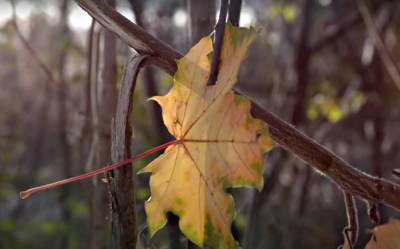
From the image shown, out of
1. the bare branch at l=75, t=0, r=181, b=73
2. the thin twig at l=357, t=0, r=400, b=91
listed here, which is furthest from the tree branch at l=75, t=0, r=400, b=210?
the thin twig at l=357, t=0, r=400, b=91

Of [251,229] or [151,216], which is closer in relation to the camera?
[151,216]

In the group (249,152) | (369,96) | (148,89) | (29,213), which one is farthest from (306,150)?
(29,213)

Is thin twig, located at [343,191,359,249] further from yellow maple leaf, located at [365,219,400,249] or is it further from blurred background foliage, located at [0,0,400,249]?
blurred background foliage, located at [0,0,400,249]

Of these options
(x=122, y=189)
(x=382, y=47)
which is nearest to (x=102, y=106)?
(x=122, y=189)

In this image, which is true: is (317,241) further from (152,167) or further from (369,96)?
(152,167)

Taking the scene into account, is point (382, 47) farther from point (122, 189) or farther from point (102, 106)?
point (122, 189)

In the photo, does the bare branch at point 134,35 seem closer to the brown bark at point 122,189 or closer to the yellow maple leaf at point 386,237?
the brown bark at point 122,189
